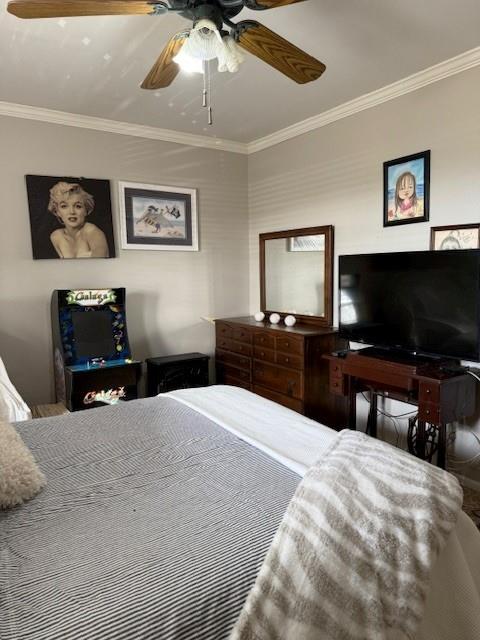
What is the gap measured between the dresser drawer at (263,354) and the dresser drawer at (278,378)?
4 centimetres

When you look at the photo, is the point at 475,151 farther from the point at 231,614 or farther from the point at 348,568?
the point at 231,614

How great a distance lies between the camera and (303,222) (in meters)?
3.77

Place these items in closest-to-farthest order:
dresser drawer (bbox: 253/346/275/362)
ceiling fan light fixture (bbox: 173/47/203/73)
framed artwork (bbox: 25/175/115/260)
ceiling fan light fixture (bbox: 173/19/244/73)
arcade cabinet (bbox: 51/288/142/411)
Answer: ceiling fan light fixture (bbox: 173/19/244/73) < ceiling fan light fixture (bbox: 173/47/203/73) < arcade cabinet (bbox: 51/288/142/411) < framed artwork (bbox: 25/175/115/260) < dresser drawer (bbox: 253/346/275/362)

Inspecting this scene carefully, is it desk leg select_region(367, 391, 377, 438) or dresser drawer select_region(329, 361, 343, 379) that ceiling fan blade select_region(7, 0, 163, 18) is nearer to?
dresser drawer select_region(329, 361, 343, 379)

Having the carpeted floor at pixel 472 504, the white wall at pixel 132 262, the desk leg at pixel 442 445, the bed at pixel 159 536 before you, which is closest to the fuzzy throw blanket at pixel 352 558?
the bed at pixel 159 536

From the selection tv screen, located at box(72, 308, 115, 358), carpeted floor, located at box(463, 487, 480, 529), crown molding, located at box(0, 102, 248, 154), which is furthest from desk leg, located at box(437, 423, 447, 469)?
crown molding, located at box(0, 102, 248, 154)

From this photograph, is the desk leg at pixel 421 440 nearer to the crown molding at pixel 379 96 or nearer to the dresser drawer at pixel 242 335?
the dresser drawer at pixel 242 335

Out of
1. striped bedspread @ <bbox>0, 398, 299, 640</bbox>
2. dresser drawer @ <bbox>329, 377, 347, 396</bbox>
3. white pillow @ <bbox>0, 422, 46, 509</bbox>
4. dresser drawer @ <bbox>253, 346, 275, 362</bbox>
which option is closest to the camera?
striped bedspread @ <bbox>0, 398, 299, 640</bbox>

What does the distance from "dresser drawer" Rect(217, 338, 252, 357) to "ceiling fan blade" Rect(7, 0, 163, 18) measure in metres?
2.57

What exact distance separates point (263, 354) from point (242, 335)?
34 centimetres

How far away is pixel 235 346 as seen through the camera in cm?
390

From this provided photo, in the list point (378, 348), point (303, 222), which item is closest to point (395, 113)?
point (303, 222)

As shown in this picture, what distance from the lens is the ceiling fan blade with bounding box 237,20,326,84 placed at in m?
1.71

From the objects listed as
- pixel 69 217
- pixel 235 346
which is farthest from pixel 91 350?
pixel 235 346
